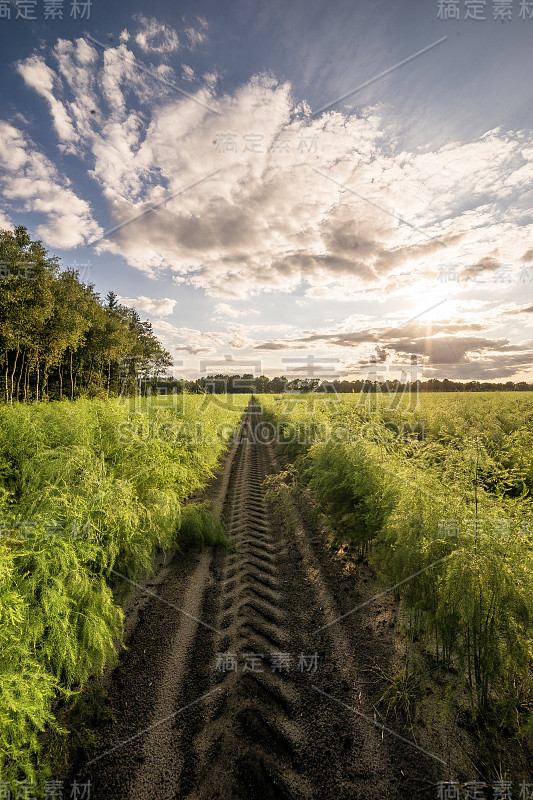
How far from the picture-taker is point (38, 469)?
4340 millimetres

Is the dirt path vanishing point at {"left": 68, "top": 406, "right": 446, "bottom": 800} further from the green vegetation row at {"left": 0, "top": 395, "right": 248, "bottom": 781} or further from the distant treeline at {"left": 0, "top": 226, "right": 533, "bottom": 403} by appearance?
the distant treeline at {"left": 0, "top": 226, "right": 533, "bottom": 403}

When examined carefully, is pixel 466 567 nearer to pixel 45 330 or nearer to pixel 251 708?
pixel 251 708

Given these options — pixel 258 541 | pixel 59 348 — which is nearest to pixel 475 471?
pixel 258 541

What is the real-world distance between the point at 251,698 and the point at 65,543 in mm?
2498

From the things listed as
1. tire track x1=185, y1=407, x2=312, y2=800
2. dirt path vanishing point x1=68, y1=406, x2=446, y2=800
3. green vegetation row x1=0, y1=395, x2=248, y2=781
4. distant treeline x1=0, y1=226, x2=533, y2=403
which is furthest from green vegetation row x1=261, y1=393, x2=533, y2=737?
distant treeline x1=0, y1=226, x2=533, y2=403

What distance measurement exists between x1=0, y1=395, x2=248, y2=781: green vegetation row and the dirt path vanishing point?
61cm

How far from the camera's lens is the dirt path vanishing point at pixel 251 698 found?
8.80ft

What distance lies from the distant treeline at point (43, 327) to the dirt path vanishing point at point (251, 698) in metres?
15.1

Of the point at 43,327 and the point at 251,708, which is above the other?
the point at 43,327

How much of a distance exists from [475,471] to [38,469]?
5296mm

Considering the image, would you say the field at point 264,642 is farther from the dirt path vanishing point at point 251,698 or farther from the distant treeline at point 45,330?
the distant treeline at point 45,330

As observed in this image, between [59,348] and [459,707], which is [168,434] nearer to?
[459,707]

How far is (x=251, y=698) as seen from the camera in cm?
341

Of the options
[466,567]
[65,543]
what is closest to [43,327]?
[65,543]
